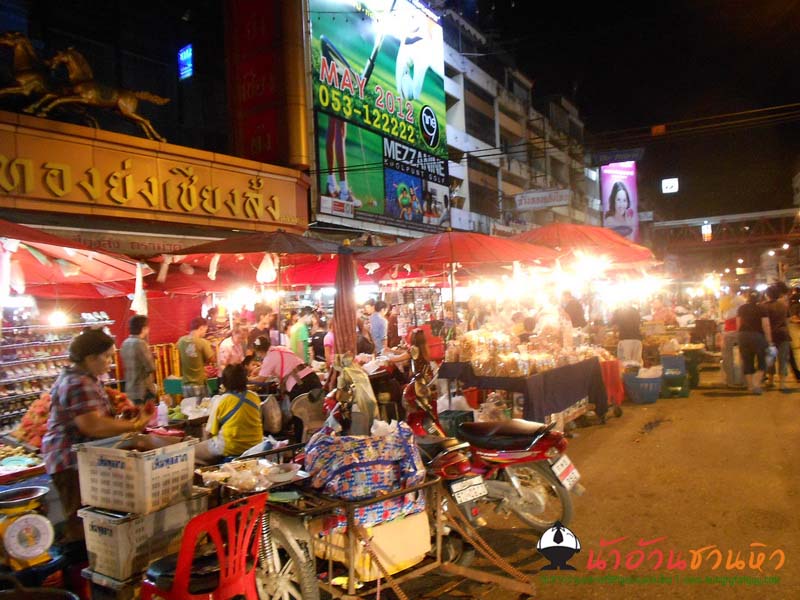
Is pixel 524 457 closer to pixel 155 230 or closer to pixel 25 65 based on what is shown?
pixel 155 230

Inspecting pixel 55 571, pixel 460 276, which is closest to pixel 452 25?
pixel 460 276

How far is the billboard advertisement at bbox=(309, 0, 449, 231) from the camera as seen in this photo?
19047 mm

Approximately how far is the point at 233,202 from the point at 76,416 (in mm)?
9997

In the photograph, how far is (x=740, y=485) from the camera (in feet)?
19.9

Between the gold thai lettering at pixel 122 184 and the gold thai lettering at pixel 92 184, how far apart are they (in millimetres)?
236

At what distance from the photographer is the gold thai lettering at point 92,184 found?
10.4m

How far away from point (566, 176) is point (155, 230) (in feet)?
166

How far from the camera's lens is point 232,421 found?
5.46m

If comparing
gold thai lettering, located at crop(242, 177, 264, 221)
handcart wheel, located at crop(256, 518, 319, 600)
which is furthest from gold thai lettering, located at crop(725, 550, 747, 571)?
gold thai lettering, located at crop(242, 177, 264, 221)

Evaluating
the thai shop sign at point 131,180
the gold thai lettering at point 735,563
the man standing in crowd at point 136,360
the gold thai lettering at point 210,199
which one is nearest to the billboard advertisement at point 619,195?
the thai shop sign at point 131,180

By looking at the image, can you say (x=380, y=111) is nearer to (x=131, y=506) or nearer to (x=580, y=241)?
(x=580, y=241)

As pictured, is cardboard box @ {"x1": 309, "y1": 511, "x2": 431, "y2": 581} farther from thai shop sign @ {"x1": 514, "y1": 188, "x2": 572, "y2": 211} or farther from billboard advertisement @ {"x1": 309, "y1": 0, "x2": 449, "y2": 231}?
thai shop sign @ {"x1": 514, "y1": 188, "x2": 572, "y2": 211}

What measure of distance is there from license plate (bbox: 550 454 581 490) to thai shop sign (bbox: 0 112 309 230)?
9.74 m

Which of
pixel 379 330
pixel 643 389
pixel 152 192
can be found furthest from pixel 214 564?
pixel 379 330
